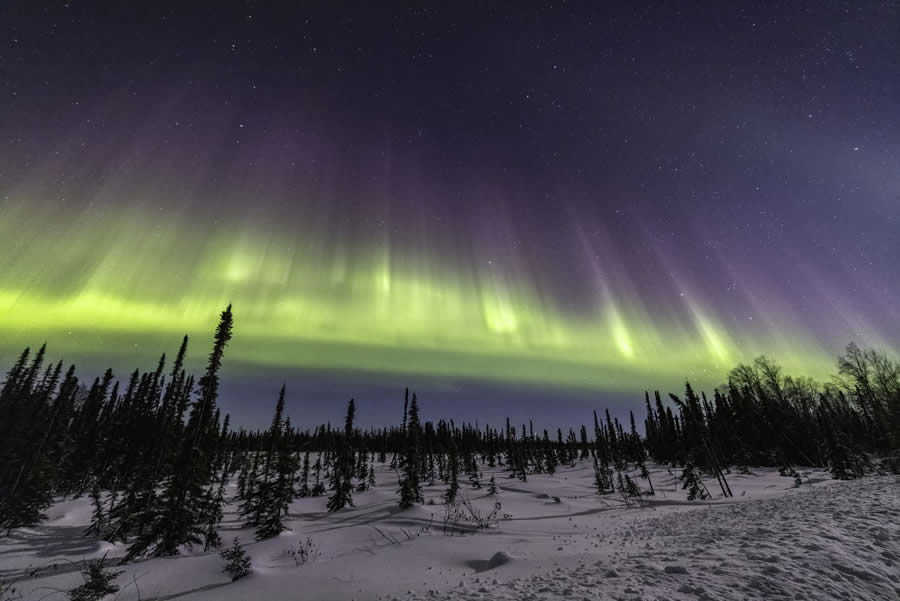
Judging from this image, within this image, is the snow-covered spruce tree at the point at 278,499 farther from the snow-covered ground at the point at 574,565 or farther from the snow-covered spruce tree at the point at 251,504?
the snow-covered ground at the point at 574,565

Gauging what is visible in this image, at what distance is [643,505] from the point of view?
111ft

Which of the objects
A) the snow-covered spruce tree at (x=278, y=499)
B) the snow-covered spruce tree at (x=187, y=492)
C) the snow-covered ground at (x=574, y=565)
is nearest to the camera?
the snow-covered ground at (x=574, y=565)

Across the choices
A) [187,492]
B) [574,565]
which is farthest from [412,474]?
[574,565]

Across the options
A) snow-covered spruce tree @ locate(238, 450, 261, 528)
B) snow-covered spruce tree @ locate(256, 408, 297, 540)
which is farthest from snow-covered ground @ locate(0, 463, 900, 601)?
snow-covered spruce tree @ locate(238, 450, 261, 528)

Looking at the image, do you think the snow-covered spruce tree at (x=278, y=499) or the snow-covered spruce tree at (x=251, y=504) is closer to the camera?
the snow-covered spruce tree at (x=278, y=499)

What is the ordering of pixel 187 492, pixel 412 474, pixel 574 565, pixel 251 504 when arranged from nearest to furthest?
pixel 574 565 < pixel 187 492 < pixel 412 474 < pixel 251 504

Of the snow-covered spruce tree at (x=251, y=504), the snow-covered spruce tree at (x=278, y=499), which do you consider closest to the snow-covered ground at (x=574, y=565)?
the snow-covered spruce tree at (x=278, y=499)

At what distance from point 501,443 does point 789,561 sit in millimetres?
152580

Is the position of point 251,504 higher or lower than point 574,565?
lower

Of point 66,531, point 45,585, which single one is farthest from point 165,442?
point 45,585

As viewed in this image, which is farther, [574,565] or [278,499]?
[278,499]

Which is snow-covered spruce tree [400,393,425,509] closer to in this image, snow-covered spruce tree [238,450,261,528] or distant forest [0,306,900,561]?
distant forest [0,306,900,561]

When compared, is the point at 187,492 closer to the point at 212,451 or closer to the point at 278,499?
the point at 278,499

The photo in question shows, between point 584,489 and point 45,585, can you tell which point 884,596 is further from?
point 584,489
